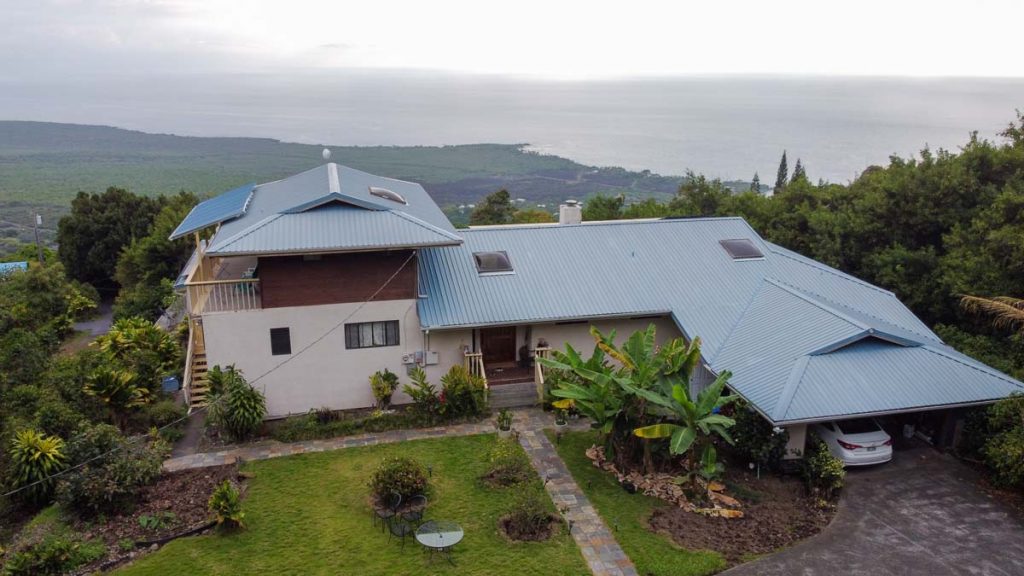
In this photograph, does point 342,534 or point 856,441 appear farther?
point 856,441

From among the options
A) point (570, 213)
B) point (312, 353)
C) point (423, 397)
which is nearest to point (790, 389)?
point (423, 397)

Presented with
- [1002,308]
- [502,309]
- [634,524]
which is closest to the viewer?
[634,524]

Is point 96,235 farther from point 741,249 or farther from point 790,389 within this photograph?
point 790,389

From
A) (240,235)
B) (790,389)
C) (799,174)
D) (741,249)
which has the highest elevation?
(799,174)

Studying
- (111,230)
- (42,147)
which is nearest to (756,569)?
(111,230)

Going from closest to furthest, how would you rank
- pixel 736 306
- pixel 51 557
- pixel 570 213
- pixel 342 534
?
pixel 51 557 < pixel 342 534 < pixel 736 306 < pixel 570 213

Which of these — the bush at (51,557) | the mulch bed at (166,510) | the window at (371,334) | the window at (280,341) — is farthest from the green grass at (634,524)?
the bush at (51,557)

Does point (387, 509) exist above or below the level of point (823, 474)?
below

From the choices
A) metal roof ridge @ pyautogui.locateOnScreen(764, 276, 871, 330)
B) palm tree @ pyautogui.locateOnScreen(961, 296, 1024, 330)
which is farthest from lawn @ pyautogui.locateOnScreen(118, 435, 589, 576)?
palm tree @ pyautogui.locateOnScreen(961, 296, 1024, 330)
